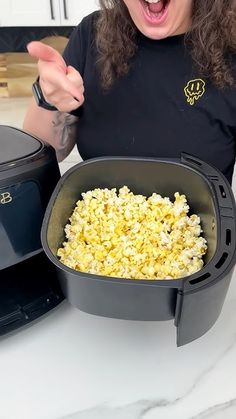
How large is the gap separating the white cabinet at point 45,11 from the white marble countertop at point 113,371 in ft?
4.49

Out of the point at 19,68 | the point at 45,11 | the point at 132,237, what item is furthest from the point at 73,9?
the point at 132,237

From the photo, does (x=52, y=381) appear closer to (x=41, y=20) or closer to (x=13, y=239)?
(x=13, y=239)

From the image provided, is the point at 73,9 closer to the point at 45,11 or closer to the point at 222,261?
the point at 45,11

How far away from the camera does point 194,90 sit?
2.76 ft

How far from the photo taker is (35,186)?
2.00 ft

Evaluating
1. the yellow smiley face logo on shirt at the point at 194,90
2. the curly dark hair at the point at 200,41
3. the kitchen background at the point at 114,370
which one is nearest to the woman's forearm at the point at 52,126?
the curly dark hair at the point at 200,41

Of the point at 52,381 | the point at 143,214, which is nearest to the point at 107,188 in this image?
the point at 143,214

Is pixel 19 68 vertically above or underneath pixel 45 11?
underneath

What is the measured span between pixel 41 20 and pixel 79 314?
1.39 m

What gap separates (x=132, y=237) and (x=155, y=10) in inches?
15.6

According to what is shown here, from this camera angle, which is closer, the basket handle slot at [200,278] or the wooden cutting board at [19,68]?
the basket handle slot at [200,278]

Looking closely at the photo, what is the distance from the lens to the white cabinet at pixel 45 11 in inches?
66.7

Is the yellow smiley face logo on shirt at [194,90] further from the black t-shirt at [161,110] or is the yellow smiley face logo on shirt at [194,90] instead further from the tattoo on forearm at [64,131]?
the tattoo on forearm at [64,131]

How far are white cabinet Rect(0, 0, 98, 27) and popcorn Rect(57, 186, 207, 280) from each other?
1240 millimetres
